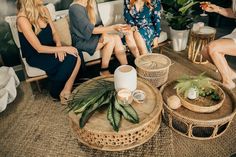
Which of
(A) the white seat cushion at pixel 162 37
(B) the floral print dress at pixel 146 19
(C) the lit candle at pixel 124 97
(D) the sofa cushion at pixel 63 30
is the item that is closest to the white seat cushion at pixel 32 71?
(D) the sofa cushion at pixel 63 30

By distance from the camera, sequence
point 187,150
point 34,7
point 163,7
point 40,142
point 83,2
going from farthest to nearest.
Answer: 1. point 163,7
2. point 83,2
3. point 34,7
4. point 40,142
5. point 187,150

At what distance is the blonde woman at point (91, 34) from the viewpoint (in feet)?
9.46

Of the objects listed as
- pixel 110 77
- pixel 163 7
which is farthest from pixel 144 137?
pixel 163 7

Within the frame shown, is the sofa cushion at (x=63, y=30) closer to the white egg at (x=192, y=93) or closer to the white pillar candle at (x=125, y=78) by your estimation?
the white pillar candle at (x=125, y=78)

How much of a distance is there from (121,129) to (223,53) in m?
1.62

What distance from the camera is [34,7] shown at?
269cm

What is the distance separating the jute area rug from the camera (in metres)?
2.33

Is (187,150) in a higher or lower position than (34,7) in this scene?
lower

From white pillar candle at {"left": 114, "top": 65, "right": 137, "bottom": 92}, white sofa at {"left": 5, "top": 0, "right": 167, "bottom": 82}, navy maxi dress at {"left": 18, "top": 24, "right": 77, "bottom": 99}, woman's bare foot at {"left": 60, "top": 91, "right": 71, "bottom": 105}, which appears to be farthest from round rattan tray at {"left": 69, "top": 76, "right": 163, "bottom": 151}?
white sofa at {"left": 5, "top": 0, "right": 167, "bottom": 82}

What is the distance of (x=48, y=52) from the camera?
286 cm

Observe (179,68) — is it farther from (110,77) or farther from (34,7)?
(34,7)

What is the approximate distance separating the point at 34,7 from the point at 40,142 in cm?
132

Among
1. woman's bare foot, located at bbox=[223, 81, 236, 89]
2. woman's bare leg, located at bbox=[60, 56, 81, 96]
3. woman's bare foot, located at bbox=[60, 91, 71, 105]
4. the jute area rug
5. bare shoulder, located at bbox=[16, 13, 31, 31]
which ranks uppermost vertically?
bare shoulder, located at bbox=[16, 13, 31, 31]

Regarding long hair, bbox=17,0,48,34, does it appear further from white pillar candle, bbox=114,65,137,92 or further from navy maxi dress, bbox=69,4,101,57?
white pillar candle, bbox=114,65,137,92
